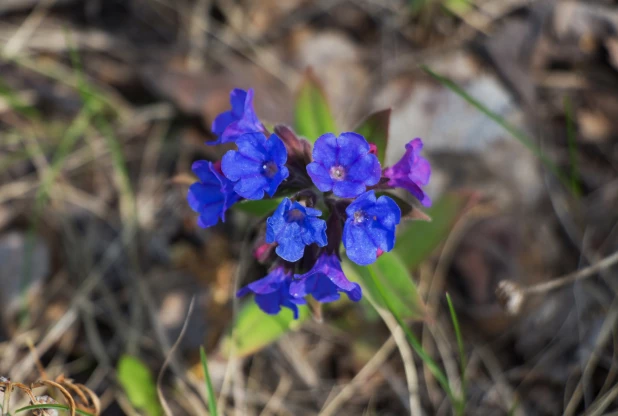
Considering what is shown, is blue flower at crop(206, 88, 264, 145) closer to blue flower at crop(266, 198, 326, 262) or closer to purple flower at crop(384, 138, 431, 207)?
blue flower at crop(266, 198, 326, 262)

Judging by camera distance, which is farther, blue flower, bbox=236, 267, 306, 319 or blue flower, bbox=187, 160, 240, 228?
blue flower, bbox=187, 160, 240, 228

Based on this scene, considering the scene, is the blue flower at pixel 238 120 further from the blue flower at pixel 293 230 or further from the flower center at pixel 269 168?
the blue flower at pixel 293 230

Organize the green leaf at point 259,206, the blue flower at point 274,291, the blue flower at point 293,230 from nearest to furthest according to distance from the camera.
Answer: the blue flower at point 293,230 → the blue flower at point 274,291 → the green leaf at point 259,206

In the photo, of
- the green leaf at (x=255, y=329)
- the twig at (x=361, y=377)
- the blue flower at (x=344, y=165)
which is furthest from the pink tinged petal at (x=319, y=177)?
the twig at (x=361, y=377)

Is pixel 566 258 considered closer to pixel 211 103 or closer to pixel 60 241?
pixel 211 103

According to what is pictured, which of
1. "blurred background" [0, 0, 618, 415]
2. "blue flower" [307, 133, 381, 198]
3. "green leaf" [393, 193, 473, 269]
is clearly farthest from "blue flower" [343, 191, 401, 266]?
"green leaf" [393, 193, 473, 269]

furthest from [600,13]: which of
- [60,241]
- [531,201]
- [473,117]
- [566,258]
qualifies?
[60,241]

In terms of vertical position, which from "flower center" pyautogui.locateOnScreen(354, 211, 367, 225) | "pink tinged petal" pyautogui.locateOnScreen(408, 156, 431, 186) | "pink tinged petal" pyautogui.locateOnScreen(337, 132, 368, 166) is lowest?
"flower center" pyautogui.locateOnScreen(354, 211, 367, 225)
